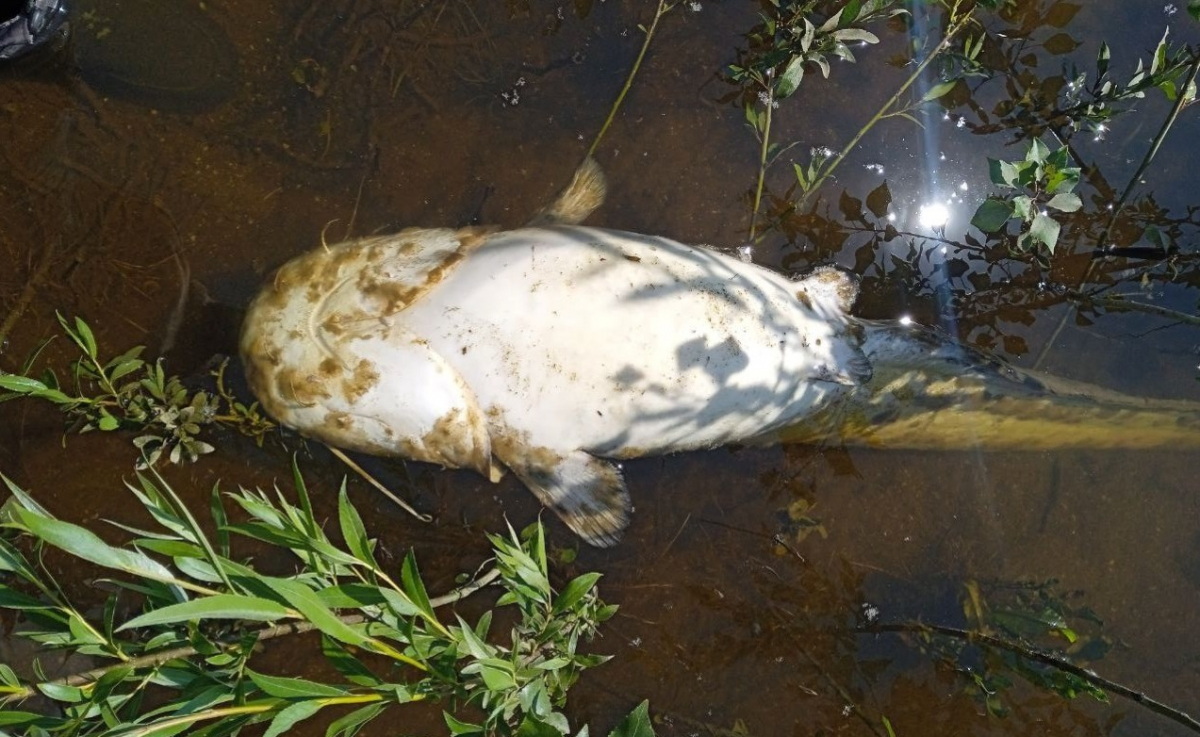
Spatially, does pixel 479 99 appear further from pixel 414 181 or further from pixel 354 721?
pixel 354 721

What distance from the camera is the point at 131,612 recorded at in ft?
12.3

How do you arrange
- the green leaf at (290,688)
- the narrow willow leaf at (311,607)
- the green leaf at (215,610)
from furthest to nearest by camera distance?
the green leaf at (290,688)
the narrow willow leaf at (311,607)
the green leaf at (215,610)

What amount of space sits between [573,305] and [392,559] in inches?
71.1

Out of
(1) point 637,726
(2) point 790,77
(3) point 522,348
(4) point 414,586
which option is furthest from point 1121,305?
(4) point 414,586

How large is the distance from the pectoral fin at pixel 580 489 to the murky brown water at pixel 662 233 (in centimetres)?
57

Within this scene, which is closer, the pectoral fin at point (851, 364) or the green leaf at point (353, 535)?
the green leaf at point (353, 535)

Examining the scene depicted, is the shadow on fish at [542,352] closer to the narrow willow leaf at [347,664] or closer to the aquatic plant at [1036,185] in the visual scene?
the aquatic plant at [1036,185]

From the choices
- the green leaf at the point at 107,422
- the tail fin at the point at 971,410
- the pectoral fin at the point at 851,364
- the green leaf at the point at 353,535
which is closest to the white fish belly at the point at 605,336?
the pectoral fin at the point at 851,364

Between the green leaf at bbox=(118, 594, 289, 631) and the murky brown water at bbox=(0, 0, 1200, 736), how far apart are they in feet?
6.77

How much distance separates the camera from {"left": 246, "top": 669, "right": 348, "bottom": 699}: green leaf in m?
1.92

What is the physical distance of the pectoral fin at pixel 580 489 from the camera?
3174 millimetres

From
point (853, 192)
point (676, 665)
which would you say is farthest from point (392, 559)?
point (853, 192)

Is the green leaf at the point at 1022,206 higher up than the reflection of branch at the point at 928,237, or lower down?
higher up

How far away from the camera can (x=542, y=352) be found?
297 centimetres
